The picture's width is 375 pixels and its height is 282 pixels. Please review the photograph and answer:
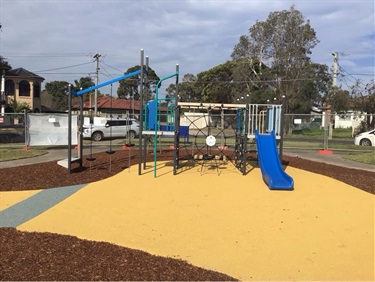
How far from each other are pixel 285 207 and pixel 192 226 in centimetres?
199

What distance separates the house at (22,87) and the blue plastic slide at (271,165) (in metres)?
38.4

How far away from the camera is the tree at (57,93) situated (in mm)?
67569

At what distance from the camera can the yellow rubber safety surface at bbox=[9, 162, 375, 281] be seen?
3.96 meters

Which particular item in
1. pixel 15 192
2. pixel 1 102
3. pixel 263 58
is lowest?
pixel 15 192

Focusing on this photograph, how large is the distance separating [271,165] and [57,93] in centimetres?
6860

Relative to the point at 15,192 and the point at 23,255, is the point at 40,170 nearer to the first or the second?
the point at 15,192

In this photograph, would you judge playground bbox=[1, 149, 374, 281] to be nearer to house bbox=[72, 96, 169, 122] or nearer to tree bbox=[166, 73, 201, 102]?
house bbox=[72, 96, 169, 122]

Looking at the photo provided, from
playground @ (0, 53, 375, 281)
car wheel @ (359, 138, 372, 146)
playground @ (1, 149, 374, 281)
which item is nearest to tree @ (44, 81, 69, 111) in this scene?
car wheel @ (359, 138, 372, 146)

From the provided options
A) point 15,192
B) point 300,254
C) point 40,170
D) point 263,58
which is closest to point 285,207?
point 300,254

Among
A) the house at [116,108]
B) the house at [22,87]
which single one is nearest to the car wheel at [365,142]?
the house at [116,108]

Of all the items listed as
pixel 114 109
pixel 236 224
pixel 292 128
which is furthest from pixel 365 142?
pixel 114 109

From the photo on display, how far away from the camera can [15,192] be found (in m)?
7.24

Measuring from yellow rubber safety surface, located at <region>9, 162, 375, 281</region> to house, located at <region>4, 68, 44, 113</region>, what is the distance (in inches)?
1517

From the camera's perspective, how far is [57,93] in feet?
231
